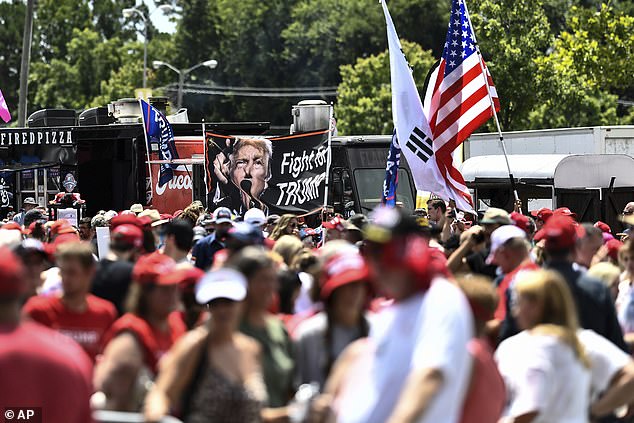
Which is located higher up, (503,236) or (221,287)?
(221,287)

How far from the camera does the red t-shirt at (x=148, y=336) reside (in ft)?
18.4

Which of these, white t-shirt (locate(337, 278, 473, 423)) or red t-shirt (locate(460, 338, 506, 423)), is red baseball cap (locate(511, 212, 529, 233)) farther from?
white t-shirt (locate(337, 278, 473, 423))

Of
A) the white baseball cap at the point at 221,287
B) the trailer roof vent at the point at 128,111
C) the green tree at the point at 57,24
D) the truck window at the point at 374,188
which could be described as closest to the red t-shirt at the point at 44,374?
the white baseball cap at the point at 221,287

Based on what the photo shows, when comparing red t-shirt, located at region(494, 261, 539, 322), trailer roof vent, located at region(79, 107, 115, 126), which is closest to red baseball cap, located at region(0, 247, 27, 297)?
red t-shirt, located at region(494, 261, 539, 322)

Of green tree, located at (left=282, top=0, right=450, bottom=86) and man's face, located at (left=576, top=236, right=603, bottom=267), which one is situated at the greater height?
green tree, located at (left=282, top=0, right=450, bottom=86)

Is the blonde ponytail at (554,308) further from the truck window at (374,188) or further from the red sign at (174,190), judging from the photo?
the red sign at (174,190)

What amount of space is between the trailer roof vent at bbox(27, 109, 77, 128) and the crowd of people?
16.2m

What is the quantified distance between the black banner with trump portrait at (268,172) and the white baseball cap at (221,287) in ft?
35.9

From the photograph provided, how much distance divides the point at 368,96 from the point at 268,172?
158ft

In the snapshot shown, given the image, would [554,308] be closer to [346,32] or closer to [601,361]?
[601,361]

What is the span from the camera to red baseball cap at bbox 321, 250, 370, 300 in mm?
5777

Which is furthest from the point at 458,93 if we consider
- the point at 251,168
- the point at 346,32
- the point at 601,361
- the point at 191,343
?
the point at 346,32

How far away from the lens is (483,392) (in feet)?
16.9

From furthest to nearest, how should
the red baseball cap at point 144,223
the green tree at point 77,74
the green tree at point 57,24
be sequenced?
the green tree at point 57,24 < the green tree at point 77,74 < the red baseball cap at point 144,223
